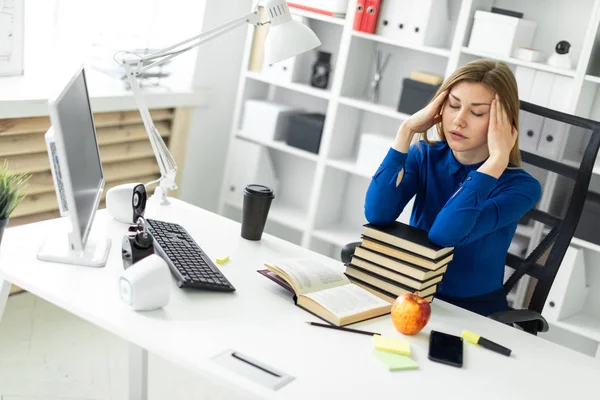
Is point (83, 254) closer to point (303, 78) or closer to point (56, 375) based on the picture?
point (56, 375)

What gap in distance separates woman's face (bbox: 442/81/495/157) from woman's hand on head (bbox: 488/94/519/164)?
→ 0.02 meters

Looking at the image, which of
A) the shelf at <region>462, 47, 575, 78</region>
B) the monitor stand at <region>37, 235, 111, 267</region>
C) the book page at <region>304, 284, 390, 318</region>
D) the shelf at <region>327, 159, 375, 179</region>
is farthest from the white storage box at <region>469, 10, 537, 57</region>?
the monitor stand at <region>37, 235, 111, 267</region>

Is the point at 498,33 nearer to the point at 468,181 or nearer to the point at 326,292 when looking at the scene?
the point at 468,181

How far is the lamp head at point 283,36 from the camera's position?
2.06 m

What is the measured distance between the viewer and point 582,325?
3191 mm

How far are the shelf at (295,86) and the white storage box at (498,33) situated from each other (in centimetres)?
74

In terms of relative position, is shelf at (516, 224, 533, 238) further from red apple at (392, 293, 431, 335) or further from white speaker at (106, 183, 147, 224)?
white speaker at (106, 183, 147, 224)

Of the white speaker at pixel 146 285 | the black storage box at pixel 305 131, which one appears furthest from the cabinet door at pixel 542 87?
the white speaker at pixel 146 285

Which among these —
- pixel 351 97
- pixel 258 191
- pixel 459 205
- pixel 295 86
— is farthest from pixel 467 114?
pixel 295 86

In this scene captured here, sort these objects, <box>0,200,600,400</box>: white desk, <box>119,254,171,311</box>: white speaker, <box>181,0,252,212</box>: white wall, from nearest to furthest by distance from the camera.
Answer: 1. <box>0,200,600,400</box>: white desk
2. <box>119,254,171,311</box>: white speaker
3. <box>181,0,252,212</box>: white wall

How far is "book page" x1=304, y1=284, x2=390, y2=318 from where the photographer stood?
177 centimetres

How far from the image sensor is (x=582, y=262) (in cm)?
316

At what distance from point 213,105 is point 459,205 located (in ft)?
7.10

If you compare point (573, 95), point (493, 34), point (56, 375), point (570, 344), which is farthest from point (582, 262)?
point (56, 375)
